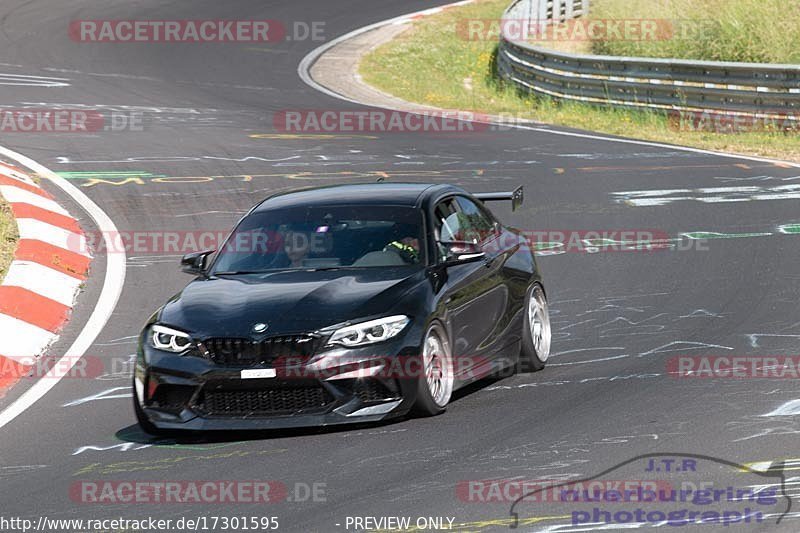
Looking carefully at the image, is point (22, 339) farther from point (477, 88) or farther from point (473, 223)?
point (477, 88)

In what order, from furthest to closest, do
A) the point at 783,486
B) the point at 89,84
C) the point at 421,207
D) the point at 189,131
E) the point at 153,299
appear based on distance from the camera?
the point at 89,84 < the point at 189,131 < the point at 153,299 < the point at 421,207 < the point at 783,486

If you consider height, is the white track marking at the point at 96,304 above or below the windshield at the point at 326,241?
below

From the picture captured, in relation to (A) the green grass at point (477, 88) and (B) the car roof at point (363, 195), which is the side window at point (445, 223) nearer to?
(B) the car roof at point (363, 195)

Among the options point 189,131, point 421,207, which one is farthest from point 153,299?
point 189,131

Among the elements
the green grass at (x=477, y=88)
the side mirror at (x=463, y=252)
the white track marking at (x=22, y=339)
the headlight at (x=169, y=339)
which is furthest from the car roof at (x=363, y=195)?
the green grass at (x=477, y=88)

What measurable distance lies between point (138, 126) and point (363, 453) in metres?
15.9

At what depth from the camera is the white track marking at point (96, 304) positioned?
993 cm

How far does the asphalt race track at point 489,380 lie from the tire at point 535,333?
16cm

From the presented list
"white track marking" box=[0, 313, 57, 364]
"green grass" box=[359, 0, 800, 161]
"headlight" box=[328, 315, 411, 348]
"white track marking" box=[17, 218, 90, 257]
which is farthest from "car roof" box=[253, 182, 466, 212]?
"green grass" box=[359, 0, 800, 161]

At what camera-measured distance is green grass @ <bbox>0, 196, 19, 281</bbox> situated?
13117mm

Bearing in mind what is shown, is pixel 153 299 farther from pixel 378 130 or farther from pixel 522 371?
pixel 378 130

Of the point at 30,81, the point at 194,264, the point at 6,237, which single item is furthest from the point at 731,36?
the point at 194,264

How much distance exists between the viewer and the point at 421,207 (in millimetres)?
9883

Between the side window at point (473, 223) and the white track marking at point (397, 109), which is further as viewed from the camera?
the white track marking at point (397, 109)
